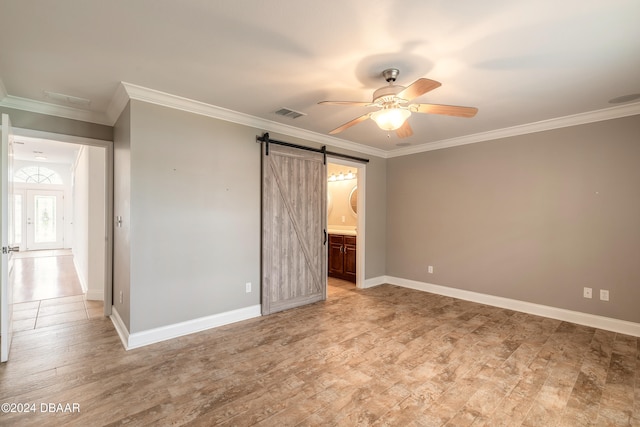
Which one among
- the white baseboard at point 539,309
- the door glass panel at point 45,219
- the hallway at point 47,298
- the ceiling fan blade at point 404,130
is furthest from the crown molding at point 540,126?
the door glass panel at point 45,219

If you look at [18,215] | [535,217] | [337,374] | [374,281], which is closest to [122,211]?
[337,374]

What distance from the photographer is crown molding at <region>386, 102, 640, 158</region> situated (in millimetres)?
3355

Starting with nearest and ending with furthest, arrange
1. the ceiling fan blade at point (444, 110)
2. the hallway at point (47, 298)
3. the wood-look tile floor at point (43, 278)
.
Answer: the ceiling fan blade at point (444, 110) → the hallway at point (47, 298) → the wood-look tile floor at point (43, 278)

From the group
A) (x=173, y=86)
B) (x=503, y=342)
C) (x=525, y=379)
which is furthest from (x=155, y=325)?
(x=503, y=342)

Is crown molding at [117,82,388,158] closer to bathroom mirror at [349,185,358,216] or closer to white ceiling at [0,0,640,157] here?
white ceiling at [0,0,640,157]

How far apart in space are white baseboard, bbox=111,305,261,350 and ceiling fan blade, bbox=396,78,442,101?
308 centimetres

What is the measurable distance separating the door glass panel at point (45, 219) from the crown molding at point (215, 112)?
9554 millimetres

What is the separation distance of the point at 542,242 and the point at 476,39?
3.14 m

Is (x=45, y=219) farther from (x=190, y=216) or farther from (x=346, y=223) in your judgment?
(x=346, y=223)

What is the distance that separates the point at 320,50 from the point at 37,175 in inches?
479

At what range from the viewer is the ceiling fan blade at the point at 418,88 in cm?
196

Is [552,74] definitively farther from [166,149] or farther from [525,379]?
[166,149]

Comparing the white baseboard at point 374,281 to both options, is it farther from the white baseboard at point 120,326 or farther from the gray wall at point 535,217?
the white baseboard at point 120,326

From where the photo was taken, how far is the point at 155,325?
10.1ft
